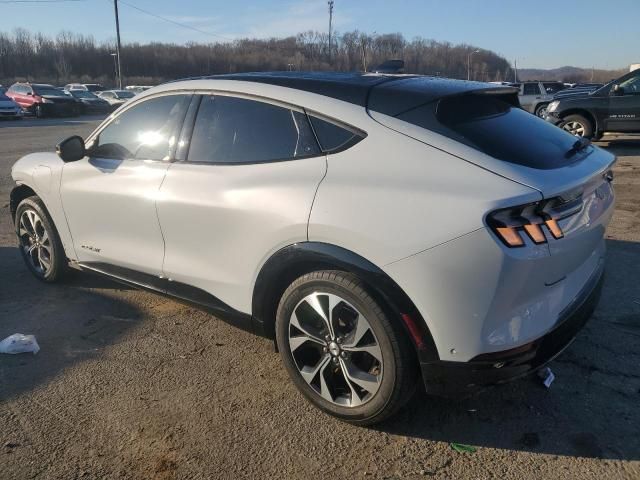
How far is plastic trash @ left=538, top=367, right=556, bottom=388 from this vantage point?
3034 mm

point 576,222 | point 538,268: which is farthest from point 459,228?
point 576,222

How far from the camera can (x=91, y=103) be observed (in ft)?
108

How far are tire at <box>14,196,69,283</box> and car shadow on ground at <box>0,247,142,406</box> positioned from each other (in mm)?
148

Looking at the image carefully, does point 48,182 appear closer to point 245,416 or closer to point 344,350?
point 245,416

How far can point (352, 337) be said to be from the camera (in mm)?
2623

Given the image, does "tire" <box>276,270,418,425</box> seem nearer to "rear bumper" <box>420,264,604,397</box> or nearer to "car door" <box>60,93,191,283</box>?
"rear bumper" <box>420,264,604,397</box>

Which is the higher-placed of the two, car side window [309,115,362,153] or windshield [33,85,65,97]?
car side window [309,115,362,153]

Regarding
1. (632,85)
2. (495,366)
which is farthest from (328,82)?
(632,85)

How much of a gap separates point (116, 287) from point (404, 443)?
3021 millimetres

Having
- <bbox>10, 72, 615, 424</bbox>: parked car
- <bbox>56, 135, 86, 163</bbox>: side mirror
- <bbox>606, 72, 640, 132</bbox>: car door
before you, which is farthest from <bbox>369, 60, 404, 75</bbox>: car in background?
<bbox>606, 72, 640, 132</bbox>: car door

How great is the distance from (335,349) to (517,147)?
4.31 feet

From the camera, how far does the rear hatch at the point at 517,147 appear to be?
2.37 metres

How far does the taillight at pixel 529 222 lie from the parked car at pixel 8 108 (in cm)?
2942

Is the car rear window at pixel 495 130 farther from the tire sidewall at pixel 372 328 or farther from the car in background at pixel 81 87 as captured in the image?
the car in background at pixel 81 87
